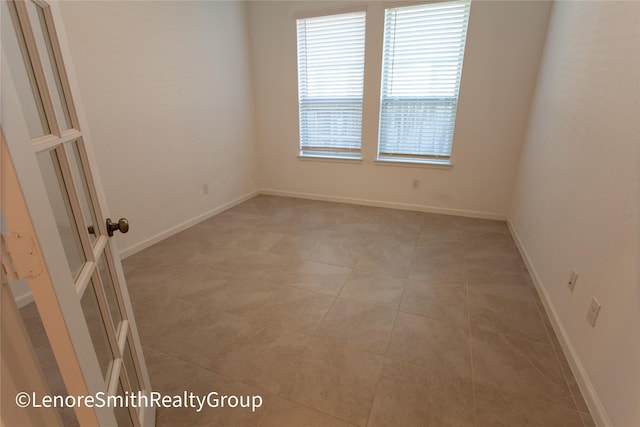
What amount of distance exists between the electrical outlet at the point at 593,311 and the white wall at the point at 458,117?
2.17 metres

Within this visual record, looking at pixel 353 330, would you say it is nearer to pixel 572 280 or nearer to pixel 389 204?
pixel 572 280

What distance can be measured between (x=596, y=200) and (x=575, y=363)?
0.83 metres

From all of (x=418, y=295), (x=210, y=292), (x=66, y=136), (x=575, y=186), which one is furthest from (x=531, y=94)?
(x=66, y=136)

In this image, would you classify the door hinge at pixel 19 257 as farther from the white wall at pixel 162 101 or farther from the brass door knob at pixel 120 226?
the white wall at pixel 162 101

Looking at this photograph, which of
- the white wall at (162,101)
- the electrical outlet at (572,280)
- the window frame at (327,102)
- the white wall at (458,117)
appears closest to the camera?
the electrical outlet at (572,280)

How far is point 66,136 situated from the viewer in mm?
842

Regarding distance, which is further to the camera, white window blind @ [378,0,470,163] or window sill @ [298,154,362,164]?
window sill @ [298,154,362,164]

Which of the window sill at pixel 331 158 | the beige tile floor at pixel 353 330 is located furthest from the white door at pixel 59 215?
the window sill at pixel 331 158

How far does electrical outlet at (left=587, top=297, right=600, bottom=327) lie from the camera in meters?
1.46

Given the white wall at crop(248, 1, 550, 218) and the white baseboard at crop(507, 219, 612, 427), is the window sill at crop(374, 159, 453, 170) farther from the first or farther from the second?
the white baseboard at crop(507, 219, 612, 427)

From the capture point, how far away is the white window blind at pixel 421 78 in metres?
3.22

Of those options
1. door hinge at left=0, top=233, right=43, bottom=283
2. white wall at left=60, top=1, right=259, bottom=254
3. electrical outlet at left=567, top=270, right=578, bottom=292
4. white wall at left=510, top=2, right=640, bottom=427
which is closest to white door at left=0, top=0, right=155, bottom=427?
door hinge at left=0, top=233, right=43, bottom=283

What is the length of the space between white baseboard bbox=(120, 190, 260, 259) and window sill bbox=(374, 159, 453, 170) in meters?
1.91

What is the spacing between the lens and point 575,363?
61.7 inches
